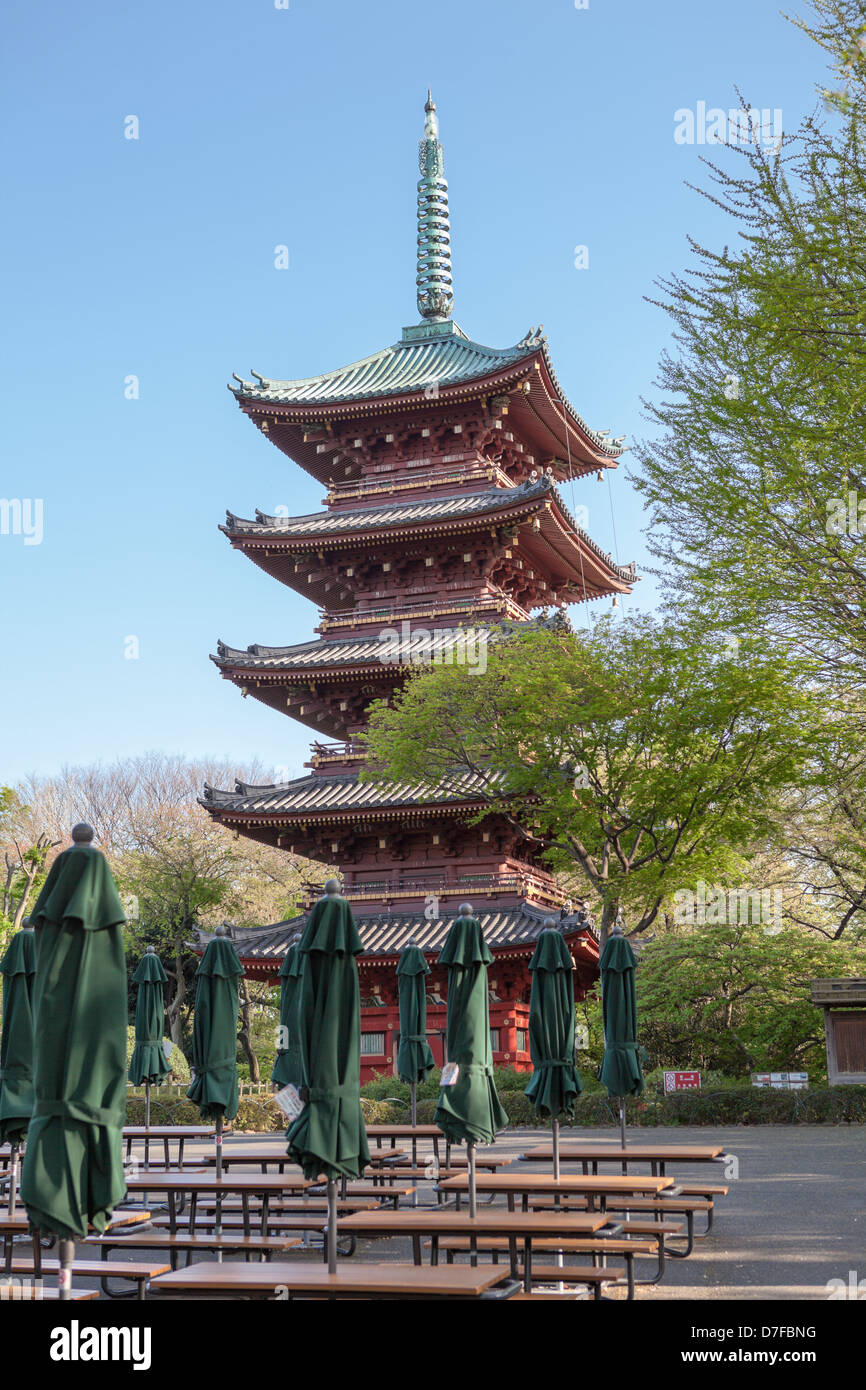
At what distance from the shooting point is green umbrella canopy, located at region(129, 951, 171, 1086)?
54.0 feet

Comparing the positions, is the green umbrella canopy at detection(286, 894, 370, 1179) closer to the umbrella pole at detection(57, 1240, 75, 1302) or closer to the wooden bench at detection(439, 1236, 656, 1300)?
the umbrella pole at detection(57, 1240, 75, 1302)

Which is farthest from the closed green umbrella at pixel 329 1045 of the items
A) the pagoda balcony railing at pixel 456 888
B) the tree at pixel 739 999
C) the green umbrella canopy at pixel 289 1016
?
the pagoda balcony railing at pixel 456 888

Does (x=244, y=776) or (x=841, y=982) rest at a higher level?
(x=244, y=776)

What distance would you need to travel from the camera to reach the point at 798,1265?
9.63 meters

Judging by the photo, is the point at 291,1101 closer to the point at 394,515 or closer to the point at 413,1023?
the point at 413,1023

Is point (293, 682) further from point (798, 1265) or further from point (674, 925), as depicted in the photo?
point (798, 1265)

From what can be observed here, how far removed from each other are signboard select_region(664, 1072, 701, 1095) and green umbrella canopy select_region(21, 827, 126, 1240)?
62.5 feet

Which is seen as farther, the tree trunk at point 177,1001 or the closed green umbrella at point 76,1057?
the tree trunk at point 177,1001

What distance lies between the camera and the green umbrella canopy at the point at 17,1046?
9711mm

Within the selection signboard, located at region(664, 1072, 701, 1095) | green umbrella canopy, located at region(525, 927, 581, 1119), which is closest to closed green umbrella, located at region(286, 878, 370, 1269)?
green umbrella canopy, located at region(525, 927, 581, 1119)

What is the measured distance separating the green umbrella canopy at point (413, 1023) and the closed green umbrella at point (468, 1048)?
7542mm

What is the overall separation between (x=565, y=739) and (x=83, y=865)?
19.2 meters

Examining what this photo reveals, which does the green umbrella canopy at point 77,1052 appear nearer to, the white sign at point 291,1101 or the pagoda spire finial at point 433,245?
the white sign at point 291,1101
